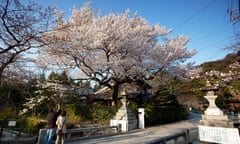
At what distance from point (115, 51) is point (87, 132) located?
19.0ft

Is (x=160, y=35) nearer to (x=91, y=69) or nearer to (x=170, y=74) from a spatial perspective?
(x=170, y=74)

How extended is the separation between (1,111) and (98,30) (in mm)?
7547

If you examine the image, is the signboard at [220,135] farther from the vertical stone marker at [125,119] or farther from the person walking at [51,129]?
the person walking at [51,129]

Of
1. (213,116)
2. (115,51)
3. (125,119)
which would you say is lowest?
(125,119)

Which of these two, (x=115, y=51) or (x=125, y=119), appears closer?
(x=125, y=119)

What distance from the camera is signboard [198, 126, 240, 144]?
460 cm

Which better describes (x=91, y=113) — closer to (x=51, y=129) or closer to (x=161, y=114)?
(x=161, y=114)

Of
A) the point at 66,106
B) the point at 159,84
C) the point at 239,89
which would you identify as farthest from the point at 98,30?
the point at 239,89

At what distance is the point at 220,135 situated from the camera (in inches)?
198

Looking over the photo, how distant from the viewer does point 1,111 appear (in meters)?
8.62

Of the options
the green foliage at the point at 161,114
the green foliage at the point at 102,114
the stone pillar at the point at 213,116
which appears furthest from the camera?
the green foliage at the point at 161,114

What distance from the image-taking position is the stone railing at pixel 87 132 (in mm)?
5886

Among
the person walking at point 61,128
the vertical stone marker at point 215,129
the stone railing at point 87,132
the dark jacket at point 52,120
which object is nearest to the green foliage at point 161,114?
the stone railing at point 87,132

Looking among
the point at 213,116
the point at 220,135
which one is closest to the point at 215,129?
the point at 220,135
